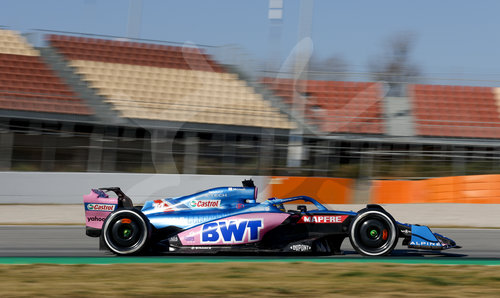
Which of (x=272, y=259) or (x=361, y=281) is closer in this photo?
(x=361, y=281)

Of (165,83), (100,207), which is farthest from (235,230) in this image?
(165,83)

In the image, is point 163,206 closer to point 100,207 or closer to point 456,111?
point 100,207

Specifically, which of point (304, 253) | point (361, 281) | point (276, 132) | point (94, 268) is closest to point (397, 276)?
point (361, 281)

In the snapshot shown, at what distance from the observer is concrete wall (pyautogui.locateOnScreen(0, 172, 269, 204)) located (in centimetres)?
1272

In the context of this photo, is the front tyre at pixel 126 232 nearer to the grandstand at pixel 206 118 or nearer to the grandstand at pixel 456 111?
the grandstand at pixel 206 118

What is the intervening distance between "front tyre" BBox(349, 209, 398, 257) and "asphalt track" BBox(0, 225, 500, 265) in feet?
0.48

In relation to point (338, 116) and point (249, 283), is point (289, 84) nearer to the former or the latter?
point (338, 116)

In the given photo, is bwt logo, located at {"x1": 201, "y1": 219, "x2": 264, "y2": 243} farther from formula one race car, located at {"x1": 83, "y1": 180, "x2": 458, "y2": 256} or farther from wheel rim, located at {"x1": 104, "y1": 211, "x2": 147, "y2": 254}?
wheel rim, located at {"x1": 104, "y1": 211, "x2": 147, "y2": 254}

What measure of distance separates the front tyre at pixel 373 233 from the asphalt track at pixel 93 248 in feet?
0.48

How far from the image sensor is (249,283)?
17.0ft

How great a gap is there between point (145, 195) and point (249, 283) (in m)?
8.11

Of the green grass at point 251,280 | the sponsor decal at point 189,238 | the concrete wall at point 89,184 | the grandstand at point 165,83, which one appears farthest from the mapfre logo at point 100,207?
the grandstand at point 165,83

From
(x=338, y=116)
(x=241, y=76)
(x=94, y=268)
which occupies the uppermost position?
(x=241, y=76)

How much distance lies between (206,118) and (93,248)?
726 centimetres
